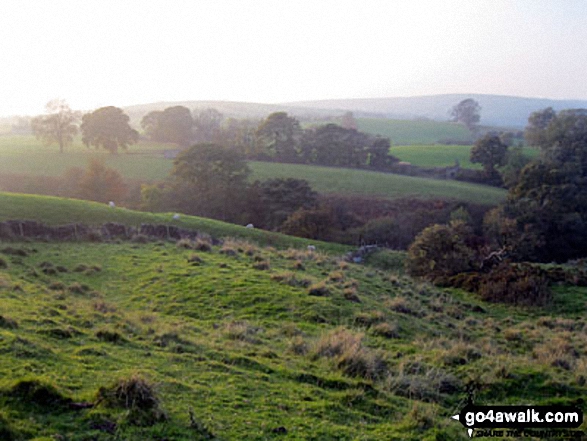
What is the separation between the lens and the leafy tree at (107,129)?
265ft

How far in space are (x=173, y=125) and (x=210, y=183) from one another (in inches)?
1767

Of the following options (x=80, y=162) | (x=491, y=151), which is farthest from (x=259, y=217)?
(x=491, y=151)

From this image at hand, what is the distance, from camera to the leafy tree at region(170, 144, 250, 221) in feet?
192

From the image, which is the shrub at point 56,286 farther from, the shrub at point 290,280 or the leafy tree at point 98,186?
the leafy tree at point 98,186

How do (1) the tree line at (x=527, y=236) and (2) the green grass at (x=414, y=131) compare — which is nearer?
(1) the tree line at (x=527, y=236)

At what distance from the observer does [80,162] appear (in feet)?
249

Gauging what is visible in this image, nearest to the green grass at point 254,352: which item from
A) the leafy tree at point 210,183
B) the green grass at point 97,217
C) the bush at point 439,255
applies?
the bush at point 439,255

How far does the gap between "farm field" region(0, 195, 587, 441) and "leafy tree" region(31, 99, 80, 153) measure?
6562cm

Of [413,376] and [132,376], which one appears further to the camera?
[413,376]

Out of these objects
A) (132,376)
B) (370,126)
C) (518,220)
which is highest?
(370,126)

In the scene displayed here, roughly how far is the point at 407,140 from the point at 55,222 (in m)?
119

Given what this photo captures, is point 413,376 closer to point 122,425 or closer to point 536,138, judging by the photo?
point 122,425

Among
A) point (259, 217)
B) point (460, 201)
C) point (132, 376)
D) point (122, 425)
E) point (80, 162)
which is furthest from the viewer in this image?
point (80, 162)

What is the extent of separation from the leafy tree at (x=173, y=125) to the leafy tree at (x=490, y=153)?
57240mm
